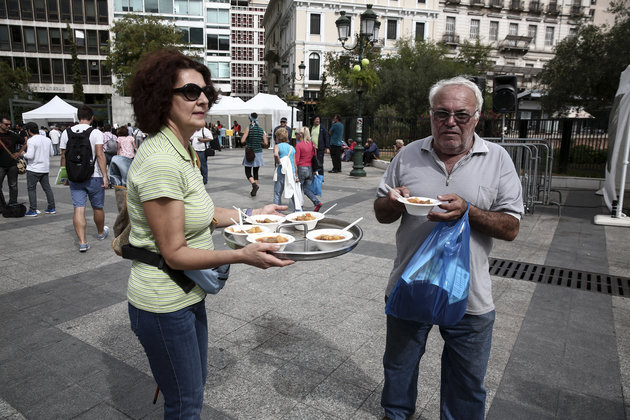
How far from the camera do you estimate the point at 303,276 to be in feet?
16.9

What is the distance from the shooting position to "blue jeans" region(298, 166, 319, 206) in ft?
29.0

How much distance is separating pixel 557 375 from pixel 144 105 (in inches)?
131

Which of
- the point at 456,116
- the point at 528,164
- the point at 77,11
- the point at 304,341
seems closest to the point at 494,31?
the point at 528,164

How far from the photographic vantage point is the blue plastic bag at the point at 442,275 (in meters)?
1.91

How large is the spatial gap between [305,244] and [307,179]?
7005 millimetres

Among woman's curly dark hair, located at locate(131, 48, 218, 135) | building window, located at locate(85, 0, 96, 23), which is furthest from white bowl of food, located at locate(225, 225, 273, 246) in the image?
building window, located at locate(85, 0, 96, 23)

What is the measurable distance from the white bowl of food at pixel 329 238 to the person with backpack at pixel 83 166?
5304mm

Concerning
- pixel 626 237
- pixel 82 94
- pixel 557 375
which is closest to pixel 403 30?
pixel 82 94

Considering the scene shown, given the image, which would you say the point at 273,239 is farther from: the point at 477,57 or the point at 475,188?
the point at 477,57

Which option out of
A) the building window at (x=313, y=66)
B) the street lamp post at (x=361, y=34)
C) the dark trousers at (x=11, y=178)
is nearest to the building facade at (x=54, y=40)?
the building window at (x=313, y=66)

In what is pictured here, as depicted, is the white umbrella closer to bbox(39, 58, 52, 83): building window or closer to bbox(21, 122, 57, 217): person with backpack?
bbox(21, 122, 57, 217): person with backpack

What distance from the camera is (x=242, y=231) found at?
2.09 metres

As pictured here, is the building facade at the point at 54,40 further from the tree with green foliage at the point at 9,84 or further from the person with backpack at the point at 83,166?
the person with backpack at the point at 83,166

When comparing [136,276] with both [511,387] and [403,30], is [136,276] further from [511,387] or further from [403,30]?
[403,30]
